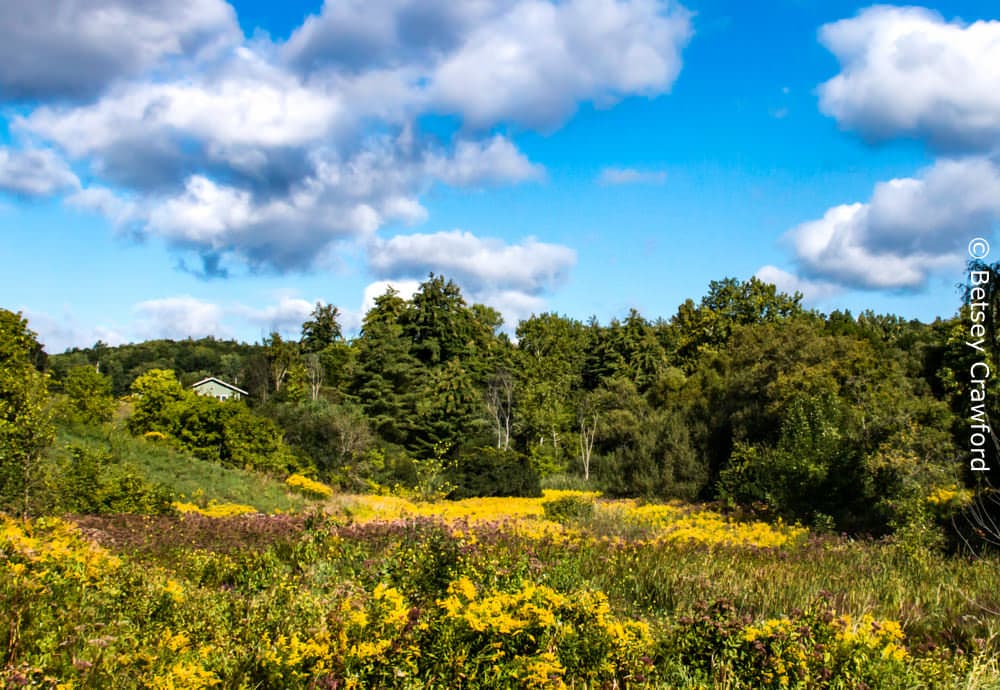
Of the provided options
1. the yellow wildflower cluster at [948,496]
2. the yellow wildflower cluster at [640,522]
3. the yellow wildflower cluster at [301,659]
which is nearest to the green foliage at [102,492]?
the yellow wildflower cluster at [640,522]

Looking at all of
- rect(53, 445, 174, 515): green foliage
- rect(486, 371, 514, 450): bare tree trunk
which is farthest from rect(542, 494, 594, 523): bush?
rect(486, 371, 514, 450): bare tree trunk

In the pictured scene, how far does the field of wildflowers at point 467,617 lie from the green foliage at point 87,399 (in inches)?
587

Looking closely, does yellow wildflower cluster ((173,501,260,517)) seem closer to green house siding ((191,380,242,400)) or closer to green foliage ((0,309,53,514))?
green foliage ((0,309,53,514))

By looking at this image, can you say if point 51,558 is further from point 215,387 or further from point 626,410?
point 215,387

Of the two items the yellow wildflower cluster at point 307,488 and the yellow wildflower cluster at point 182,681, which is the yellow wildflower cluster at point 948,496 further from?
the yellow wildflower cluster at point 307,488

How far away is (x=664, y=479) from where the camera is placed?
19.1m

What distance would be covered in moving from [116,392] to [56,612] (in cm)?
6468

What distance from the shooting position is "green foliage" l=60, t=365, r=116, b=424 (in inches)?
802

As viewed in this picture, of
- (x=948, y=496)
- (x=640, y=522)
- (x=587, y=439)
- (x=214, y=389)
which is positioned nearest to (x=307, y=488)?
(x=640, y=522)

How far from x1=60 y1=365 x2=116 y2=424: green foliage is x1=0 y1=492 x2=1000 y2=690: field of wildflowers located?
14900 millimetres

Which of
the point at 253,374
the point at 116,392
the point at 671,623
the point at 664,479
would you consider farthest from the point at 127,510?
the point at 116,392

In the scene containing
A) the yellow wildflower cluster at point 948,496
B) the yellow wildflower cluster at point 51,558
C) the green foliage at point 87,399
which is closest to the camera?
the yellow wildflower cluster at point 51,558

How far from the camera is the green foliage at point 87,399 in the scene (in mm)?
20375

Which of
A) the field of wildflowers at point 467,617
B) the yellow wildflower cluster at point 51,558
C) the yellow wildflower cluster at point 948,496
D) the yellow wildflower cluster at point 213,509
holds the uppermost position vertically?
the yellow wildflower cluster at point 948,496
